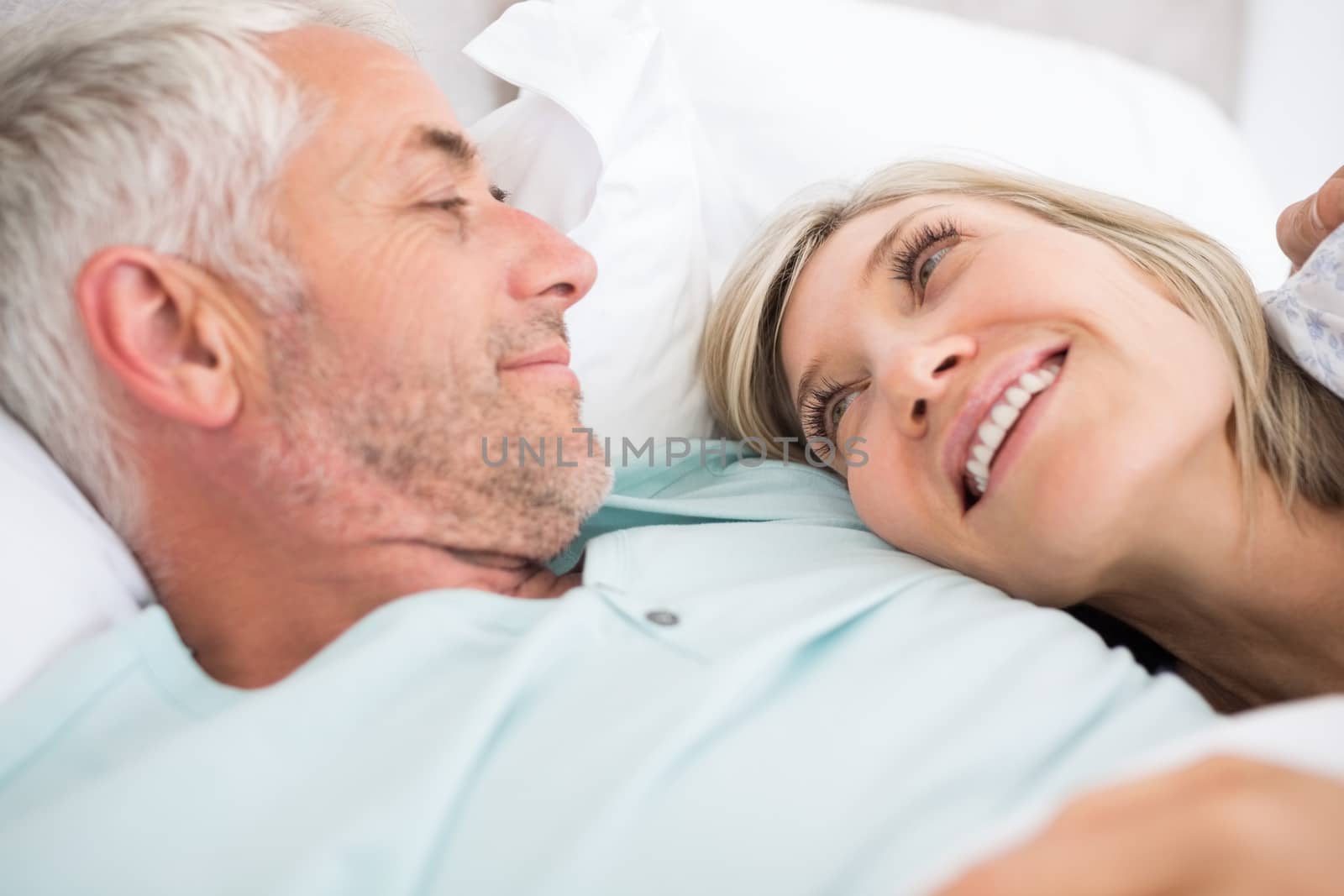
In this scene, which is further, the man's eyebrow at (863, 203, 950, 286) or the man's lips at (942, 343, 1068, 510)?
the man's eyebrow at (863, 203, 950, 286)

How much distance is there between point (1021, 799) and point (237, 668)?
74 cm

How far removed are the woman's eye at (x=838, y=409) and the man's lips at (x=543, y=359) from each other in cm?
37

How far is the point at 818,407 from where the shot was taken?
1.25 meters

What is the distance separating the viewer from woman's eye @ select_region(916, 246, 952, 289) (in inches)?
43.8

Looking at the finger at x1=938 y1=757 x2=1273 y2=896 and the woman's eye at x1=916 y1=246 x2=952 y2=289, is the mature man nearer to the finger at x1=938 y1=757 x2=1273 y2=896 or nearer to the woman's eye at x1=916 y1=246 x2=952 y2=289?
the finger at x1=938 y1=757 x2=1273 y2=896

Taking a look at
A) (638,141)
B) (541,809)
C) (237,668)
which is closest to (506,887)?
(541,809)

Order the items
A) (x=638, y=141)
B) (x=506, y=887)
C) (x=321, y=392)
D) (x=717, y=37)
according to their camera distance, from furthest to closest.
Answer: (x=717, y=37)
(x=638, y=141)
(x=321, y=392)
(x=506, y=887)

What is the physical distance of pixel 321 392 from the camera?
3.04 feet

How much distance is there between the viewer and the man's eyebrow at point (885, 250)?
3.71 ft

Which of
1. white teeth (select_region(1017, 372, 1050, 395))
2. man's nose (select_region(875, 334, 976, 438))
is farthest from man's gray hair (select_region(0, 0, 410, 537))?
white teeth (select_region(1017, 372, 1050, 395))

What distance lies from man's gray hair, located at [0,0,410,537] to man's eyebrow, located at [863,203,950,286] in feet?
2.05

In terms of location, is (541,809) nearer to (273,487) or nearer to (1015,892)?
(1015,892)

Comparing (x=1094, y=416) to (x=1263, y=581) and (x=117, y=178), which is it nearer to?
(x=1263, y=581)

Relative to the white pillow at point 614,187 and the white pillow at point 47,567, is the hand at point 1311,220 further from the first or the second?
the white pillow at point 47,567
